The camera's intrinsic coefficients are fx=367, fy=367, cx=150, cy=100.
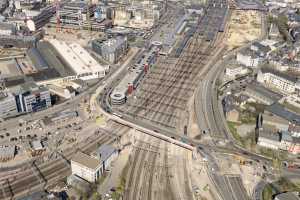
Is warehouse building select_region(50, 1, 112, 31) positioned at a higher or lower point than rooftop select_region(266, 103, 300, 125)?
higher

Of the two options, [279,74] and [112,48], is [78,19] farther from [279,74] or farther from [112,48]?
[279,74]

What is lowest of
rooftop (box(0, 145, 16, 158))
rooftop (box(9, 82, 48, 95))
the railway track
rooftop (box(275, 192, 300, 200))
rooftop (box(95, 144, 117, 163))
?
the railway track

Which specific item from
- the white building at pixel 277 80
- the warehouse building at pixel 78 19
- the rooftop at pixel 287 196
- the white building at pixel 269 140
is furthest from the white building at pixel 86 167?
the warehouse building at pixel 78 19

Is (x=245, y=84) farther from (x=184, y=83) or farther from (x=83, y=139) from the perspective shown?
(x=83, y=139)

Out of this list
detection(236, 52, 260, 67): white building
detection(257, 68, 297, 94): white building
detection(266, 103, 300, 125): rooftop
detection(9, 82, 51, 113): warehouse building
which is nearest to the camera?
detection(266, 103, 300, 125): rooftop

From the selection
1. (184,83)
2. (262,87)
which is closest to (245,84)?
(262,87)

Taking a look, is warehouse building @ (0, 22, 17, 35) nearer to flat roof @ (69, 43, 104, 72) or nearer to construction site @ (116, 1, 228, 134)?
flat roof @ (69, 43, 104, 72)

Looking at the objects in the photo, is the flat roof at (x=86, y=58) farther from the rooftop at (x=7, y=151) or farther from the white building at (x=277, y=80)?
the white building at (x=277, y=80)

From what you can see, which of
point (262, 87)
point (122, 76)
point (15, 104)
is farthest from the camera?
point (122, 76)

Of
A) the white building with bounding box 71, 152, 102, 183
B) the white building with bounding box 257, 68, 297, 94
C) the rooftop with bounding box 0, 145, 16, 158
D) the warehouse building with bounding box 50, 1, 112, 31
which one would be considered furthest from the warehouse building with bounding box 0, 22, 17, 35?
the white building with bounding box 257, 68, 297, 94
